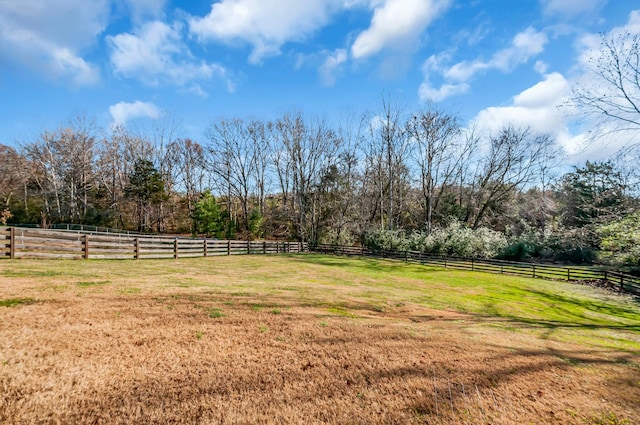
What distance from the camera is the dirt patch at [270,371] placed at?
8.52 ft

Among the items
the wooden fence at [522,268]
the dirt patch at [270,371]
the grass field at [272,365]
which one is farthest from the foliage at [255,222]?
the dirt patch at [270,371]

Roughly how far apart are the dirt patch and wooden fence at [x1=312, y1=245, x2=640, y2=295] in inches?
651

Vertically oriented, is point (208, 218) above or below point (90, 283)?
above

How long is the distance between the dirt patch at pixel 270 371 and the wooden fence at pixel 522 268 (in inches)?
651

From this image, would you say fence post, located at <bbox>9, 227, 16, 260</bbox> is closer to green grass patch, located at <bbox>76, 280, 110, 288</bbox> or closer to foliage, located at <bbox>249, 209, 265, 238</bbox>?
green grass patch, located at <bbox>76, 280, 110, 288</bbox>

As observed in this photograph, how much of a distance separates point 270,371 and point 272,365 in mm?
123

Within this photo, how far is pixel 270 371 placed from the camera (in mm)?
3328

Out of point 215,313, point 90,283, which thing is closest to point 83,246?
point 90,283

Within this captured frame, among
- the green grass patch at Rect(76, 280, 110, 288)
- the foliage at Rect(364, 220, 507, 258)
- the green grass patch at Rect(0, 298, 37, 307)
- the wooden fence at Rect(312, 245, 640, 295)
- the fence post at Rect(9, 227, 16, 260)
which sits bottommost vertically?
the wooden fence at Rect(312, 245, 640, 295)

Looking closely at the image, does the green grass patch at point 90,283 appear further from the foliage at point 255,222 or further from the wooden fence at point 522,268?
the foliage at point 255,222

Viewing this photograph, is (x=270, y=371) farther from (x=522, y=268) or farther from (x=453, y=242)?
(x=453, y=242)

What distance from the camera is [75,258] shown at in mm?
11383

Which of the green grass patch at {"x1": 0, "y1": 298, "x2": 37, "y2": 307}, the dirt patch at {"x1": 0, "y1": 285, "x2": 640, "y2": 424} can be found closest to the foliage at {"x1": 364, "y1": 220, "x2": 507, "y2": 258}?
the dirt patch at {"x1": 0, "y1": 285, "x2": 640, "y2": 424}

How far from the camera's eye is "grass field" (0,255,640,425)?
263cm
